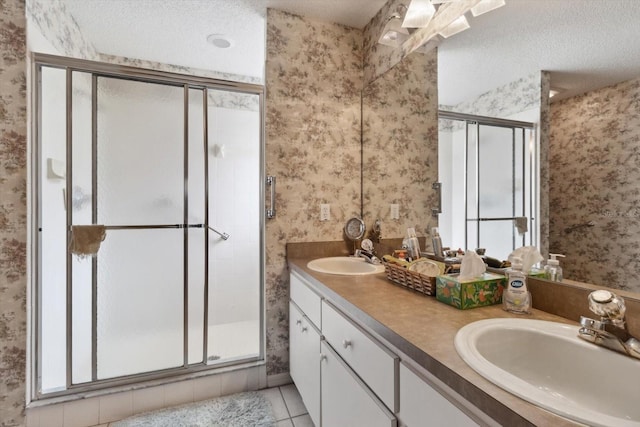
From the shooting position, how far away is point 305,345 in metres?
1.58

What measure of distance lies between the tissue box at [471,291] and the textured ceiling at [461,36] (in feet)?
2.21

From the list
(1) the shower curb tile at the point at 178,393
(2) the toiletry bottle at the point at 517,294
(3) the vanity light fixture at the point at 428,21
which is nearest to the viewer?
(2) the toiletry bottle at the point at 517,294

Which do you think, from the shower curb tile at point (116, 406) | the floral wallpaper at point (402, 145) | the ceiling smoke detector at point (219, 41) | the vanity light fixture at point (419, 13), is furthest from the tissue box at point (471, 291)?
the ceiling smoke detector at point (219, 41)

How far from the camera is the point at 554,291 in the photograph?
97 cm

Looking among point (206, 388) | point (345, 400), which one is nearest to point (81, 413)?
point (206, 388)

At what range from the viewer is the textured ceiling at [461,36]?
874 millimetres

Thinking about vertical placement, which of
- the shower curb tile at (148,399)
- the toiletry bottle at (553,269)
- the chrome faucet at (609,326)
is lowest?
the shower curb tile at (148,399)

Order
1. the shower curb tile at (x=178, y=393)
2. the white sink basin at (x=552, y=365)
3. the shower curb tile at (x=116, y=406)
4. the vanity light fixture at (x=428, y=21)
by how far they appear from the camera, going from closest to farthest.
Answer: the white sink basin at (x=552, y=365), the vanity light fixture at (x=428, y=21), the shower curb tile at (x=116, y=406), the shower curb tile at (x=178, y=393)

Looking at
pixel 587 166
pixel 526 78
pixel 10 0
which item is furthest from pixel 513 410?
pixel 10 0

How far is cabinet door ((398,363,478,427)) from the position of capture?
636 millimetres

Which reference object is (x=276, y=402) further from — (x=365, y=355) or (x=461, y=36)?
(x=461, y=36)

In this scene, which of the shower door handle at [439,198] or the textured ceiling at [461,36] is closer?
the textured ceiling at [461,36]

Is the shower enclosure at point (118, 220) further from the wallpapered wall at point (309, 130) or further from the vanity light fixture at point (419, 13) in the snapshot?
the vanity light fixture at point (419, 13)

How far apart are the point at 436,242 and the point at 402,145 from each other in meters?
0.67
